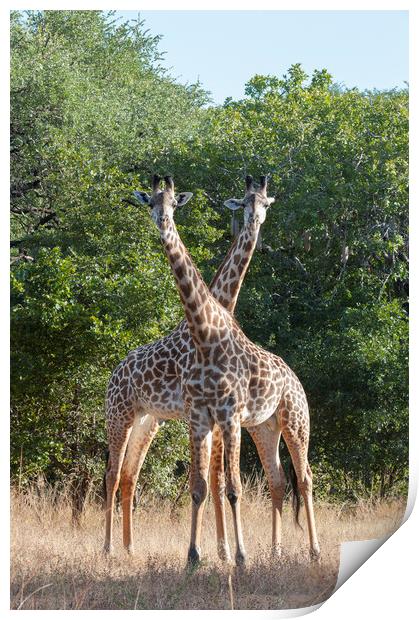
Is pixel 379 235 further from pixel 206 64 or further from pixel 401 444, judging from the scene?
pixel 206 64

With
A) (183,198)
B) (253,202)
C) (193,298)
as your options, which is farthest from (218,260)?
(193,298)

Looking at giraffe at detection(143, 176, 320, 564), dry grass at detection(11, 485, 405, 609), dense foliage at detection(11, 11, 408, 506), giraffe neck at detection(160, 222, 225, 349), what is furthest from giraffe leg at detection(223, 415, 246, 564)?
dense foliage at detection(11, 11, 408, 506)

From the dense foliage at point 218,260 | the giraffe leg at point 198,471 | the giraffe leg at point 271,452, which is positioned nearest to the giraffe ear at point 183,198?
the giraffe leg at point 198,471

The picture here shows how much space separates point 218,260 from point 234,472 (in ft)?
18.5

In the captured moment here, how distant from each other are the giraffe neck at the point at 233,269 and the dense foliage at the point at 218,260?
2.55 m

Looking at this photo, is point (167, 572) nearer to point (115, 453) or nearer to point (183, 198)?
point (115, 453)

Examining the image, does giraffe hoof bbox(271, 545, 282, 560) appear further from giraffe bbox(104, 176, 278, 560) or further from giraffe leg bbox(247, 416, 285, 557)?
giraffe leg bbox(247, 416, 285, 557)

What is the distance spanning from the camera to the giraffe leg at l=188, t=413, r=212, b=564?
6.30 m

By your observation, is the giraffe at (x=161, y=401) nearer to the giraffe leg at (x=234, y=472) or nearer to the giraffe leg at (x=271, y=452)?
the giraffe leg at (x=271, y=452)

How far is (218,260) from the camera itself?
38.7ft
